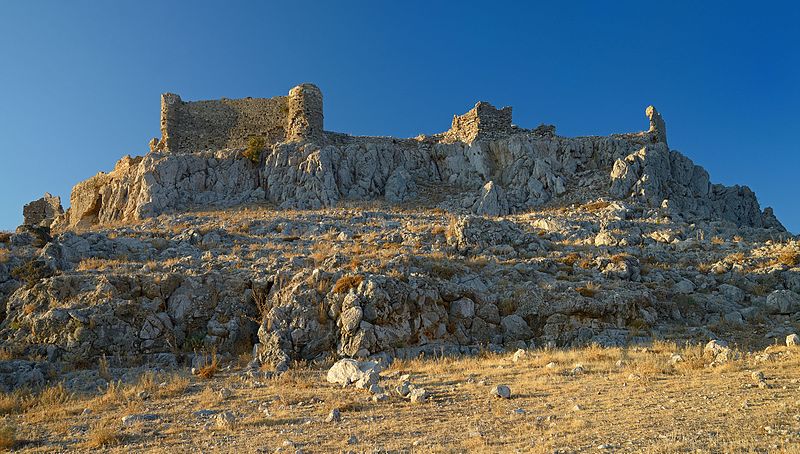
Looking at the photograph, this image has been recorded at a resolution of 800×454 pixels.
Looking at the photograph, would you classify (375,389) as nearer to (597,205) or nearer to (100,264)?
(100,264)

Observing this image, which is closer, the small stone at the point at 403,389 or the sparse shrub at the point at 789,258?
the small stone at the point at 403,389

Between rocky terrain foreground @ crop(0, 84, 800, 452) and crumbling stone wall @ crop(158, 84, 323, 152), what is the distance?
6483 mm

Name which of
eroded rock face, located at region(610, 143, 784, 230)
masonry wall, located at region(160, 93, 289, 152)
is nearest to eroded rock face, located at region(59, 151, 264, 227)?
masonry wall, located at region(160, 93, 289, 152)

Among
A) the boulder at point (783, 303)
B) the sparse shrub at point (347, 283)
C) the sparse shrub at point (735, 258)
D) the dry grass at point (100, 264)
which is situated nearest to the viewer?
the sparse shrub at point (347, 283)

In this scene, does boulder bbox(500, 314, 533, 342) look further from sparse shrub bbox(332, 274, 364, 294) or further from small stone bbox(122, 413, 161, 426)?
small stone bbox(122, 413, 161, 426)

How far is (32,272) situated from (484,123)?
2660 centimetres

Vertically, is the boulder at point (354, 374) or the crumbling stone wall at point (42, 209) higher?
the crumbling stone wall at point (42, 209)

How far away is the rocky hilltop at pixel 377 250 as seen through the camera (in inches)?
477

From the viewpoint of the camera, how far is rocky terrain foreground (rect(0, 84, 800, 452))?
6.98 m

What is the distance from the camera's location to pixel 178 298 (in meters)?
13.0

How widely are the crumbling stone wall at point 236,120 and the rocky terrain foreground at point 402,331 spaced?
6.48 metres

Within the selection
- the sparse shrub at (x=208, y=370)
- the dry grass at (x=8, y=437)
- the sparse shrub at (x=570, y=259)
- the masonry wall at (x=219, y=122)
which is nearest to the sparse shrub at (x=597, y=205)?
the sparse shrub at (x=570, y=259)

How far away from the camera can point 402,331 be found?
1205cm

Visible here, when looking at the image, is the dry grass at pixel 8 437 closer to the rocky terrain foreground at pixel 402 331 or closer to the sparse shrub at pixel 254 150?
the rocky terrain foreground at pixel 402 331
